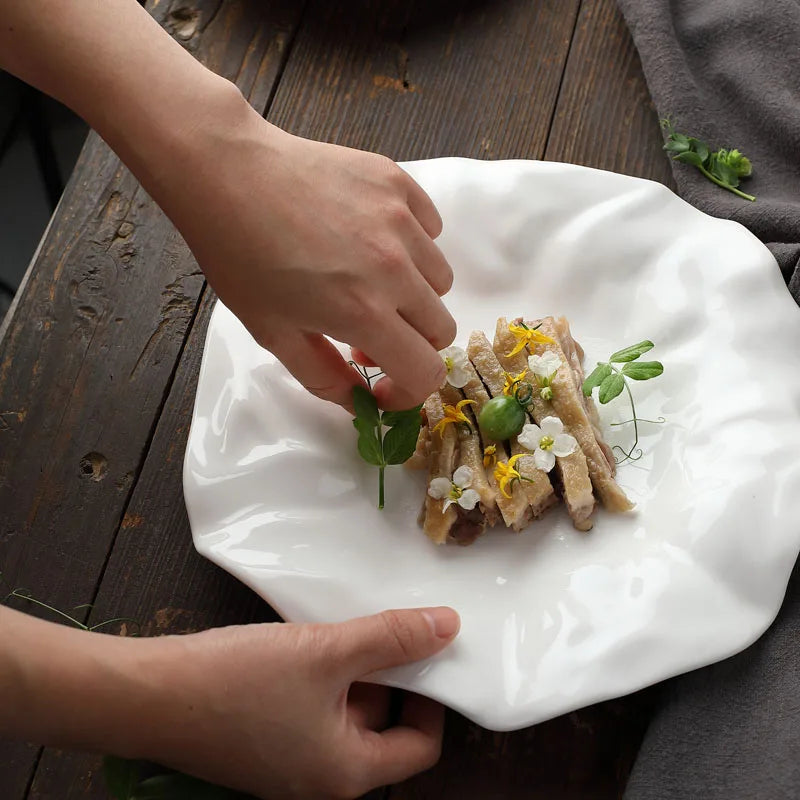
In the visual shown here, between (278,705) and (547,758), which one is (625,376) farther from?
(278,705)

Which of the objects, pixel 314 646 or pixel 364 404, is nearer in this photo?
pixel 314 646

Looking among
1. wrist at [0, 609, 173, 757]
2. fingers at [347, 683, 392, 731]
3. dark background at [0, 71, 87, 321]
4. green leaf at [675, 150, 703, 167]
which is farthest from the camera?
dark background at [0, 71, 87, 321]

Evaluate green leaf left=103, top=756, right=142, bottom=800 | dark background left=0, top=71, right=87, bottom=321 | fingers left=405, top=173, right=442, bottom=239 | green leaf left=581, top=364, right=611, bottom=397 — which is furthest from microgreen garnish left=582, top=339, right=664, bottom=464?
dark background left=0, top=71, right=87, bottom=321

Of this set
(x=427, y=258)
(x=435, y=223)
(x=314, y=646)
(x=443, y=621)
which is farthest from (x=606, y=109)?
(x=314, y=646)

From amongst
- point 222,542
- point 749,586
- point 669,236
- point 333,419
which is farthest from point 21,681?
point 669,236

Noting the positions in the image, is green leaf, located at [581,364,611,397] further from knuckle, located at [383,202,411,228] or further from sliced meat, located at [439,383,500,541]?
knuckle, located at [383,202,411,228]

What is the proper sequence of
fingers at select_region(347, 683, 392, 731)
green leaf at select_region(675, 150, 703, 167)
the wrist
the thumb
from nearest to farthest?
the wrist, the thumb, fingers at select_region(347, 683, 392, 731), green leaf at select_region(675, 150, 703, 167)
